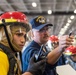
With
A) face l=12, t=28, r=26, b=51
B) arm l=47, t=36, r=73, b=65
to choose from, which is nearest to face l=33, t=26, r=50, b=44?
arm l=47, t=36, r=73, b=65

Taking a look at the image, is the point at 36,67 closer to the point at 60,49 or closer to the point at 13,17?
the point at 60,49

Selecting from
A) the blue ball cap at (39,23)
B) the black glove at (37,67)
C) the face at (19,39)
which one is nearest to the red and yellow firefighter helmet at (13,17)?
the face at (19,39)

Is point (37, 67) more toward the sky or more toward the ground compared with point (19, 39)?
more toward the ground

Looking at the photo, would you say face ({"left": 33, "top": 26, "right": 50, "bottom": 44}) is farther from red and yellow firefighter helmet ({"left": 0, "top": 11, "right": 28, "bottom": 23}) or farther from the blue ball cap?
red and yellow firefighter helmet ({"left": 0, "top": 11, "right": 28, "bottom": 23})

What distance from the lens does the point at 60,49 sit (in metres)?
1.51

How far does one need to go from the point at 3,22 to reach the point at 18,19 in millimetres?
149

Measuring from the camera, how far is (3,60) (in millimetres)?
1127

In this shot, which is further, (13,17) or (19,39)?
(13,17)

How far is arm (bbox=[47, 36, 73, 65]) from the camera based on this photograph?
1.42 m

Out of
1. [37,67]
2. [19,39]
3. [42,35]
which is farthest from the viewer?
[42,35]

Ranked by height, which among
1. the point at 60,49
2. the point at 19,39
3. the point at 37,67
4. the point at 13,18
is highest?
the point at 13,18

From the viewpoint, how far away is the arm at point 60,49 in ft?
4.65

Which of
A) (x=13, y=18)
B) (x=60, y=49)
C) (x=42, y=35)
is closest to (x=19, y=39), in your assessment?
(x=13, y=18)

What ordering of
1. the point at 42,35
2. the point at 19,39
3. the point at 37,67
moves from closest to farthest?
the point at 19,39 < the point at 37,67 < the point at 42,35
